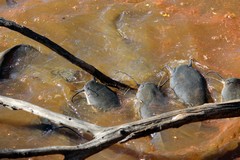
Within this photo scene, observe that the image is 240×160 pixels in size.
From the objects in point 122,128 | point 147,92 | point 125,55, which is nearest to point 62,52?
point 147,92

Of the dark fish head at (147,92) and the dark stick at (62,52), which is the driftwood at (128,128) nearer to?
the dark fish head at (147,92)

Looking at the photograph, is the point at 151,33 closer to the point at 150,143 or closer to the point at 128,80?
the point at 128,80

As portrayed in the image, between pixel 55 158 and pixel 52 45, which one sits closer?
pixel 55 158

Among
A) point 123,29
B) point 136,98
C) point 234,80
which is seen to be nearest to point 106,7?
point 123,29

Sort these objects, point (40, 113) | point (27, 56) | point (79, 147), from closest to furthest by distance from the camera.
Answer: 1. point (79, 147)
2. point (40, 113)
3. point (27, 56)

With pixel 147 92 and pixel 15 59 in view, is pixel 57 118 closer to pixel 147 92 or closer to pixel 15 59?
pixel 147 92

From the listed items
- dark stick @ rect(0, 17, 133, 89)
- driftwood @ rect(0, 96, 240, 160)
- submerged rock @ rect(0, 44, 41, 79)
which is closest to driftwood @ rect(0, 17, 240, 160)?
driftwood @ rect(0, 96, 240, 160)
